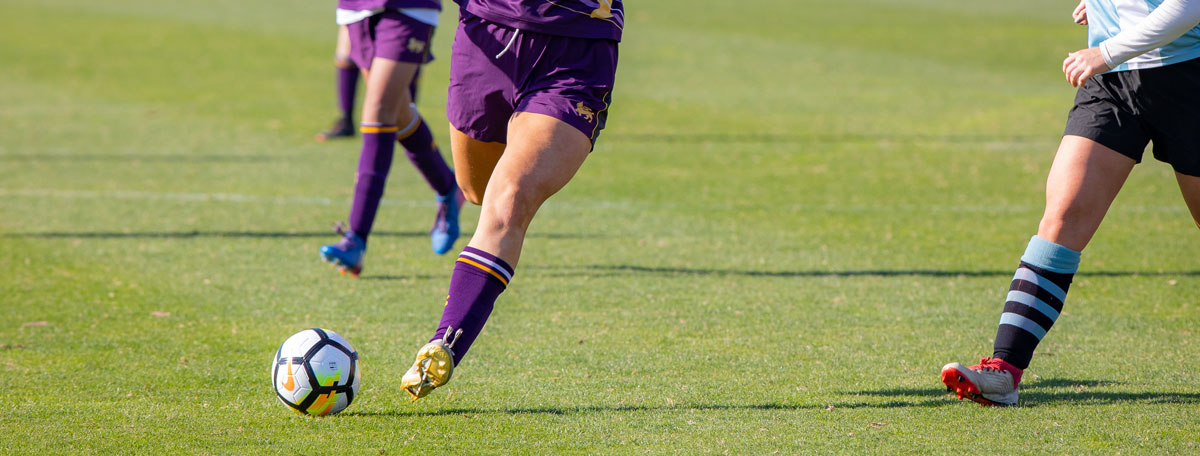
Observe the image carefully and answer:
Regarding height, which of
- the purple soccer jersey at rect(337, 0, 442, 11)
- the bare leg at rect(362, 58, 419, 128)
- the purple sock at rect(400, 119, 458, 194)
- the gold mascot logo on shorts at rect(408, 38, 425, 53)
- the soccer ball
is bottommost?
the purple sock at rect(400, 119, 458, 194)

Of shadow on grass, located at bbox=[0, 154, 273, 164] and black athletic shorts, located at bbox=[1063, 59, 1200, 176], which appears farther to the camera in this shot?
shadow on grass, located at bbox=[0, 154, 273, 164]

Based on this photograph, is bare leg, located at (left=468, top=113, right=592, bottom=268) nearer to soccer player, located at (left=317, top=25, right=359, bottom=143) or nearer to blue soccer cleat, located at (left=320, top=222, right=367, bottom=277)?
blue soccer cleat, located at (left=320, top=222, right=367, bottom=277)

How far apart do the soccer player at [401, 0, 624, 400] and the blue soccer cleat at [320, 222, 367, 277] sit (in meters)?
1.65

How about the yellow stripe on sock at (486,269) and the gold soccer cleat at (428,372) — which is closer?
the gold soccer cleat at (428,372)

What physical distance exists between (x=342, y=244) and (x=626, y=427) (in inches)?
103

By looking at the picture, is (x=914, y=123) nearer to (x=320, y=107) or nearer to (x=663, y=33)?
(x=320, y=107)

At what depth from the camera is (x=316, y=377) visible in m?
3.80

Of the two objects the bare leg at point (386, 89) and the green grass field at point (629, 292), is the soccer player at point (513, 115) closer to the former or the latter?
the green grass field at point (629, 292)

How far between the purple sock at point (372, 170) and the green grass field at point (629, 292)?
38cm

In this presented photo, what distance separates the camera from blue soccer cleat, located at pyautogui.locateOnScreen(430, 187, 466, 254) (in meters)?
6.56

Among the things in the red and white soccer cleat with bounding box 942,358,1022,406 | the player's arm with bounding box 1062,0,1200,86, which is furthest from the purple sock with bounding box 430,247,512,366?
the player's arm with bounding box 1062,0,1200,86

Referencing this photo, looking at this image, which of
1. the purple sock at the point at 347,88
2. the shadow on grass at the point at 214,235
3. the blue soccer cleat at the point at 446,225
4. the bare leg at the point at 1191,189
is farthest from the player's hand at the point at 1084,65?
the purple sock at the point at 347,88

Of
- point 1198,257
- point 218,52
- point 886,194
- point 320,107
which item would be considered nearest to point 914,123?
point 886,194

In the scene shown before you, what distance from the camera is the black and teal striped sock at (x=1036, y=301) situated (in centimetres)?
399
